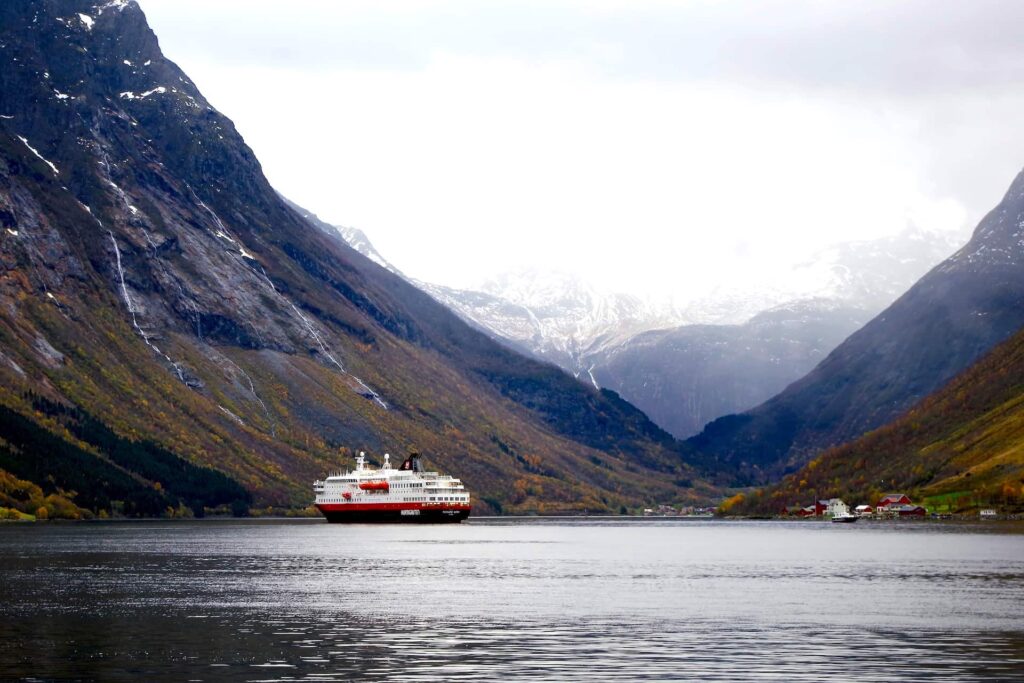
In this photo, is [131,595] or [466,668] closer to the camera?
[466,668]

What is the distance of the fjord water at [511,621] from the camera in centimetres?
7888

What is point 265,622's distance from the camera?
102438 millimetres

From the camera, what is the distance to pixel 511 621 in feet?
338

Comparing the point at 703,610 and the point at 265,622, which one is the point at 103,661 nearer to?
the point at 265,622

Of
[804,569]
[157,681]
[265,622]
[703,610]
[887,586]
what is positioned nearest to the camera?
[157,681]

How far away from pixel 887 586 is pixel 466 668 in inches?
2549

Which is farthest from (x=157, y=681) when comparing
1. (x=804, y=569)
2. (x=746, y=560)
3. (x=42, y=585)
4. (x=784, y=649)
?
(x=746, y=560)

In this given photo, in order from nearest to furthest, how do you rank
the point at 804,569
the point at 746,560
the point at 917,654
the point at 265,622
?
the point at 917,654 < the point at 265,622 < the point at 804,569 < the point at 746,560

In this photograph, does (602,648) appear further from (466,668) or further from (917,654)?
(917,654)

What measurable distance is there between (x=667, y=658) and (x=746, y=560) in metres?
102

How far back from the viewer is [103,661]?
80.8 meters

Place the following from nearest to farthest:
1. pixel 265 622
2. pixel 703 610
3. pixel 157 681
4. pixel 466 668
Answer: pixel 157 681, pixel 466 668, pixel 265 622, pixel 703 610

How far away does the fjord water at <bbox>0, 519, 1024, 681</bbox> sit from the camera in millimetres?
78875

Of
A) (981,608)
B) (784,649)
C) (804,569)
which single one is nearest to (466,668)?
(784,649)
